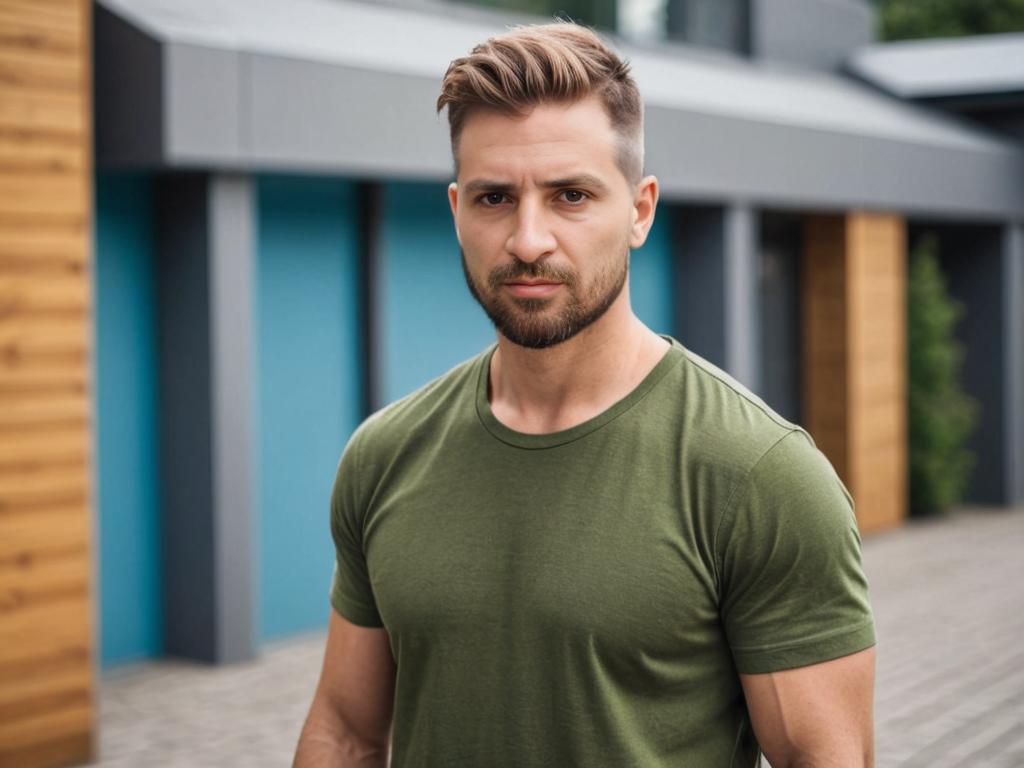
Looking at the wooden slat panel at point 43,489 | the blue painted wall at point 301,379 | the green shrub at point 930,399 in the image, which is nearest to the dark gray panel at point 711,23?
the green shrub at point 930,399

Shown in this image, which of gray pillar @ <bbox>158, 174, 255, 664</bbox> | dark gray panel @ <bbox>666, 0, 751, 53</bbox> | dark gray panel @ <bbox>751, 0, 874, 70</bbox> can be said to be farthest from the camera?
dark gray panel @ <bbox>751, 0, 874, 70</bbox>

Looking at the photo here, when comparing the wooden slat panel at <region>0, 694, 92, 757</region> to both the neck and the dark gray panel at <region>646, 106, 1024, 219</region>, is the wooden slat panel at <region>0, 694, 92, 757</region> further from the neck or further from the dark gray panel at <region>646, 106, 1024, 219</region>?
the dark gray panel at <region>646, 106, 1024, 219</region>

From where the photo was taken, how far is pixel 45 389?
20.6ft

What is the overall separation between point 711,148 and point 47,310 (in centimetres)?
614

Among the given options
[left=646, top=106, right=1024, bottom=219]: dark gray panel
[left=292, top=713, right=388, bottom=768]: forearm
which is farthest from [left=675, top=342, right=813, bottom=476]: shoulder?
[left=646, top=106, right=1024, bottom=219]: dark gray panel

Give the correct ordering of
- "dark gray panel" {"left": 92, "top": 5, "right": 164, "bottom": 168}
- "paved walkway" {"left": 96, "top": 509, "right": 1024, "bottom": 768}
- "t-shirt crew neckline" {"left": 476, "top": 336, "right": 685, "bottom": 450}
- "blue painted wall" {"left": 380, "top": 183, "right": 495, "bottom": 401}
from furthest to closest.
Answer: "blue painted wall" {"left": 380, "top": 183, "right": 495, "bottom": 401}, "dark gray panel" {"left": 92, "top": 5, "right": 164, "bottom": 168}, "paved walkway" {"left": 96, "top": 509, "right": 1024, "bottom": 768}, "t-shirt crew neckline" {"left": 476, "top": 336, "right": 685, "bottom": 450}

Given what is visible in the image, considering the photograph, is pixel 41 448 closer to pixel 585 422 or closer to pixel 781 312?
pixel 585 422

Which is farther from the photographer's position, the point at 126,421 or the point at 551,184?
the point at 126,421

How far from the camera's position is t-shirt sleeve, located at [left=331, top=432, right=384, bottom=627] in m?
2.33

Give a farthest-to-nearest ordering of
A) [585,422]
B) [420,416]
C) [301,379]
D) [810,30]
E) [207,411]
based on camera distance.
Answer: [810,30] → [301,379] → [207,411] → [420,416] → [585,422]

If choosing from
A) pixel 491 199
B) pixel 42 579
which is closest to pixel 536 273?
pixel 491 199

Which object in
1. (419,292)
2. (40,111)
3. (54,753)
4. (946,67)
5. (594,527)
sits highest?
(946,67)

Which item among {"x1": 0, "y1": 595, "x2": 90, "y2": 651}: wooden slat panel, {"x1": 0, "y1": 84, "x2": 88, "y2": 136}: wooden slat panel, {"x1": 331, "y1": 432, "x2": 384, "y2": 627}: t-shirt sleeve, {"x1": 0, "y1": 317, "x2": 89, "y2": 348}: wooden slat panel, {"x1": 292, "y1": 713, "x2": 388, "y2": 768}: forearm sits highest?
{"x1": 0, "y1": 84, "x2": 88, "y2": 136}: wooden slat panel

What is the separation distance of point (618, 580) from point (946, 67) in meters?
15.3
